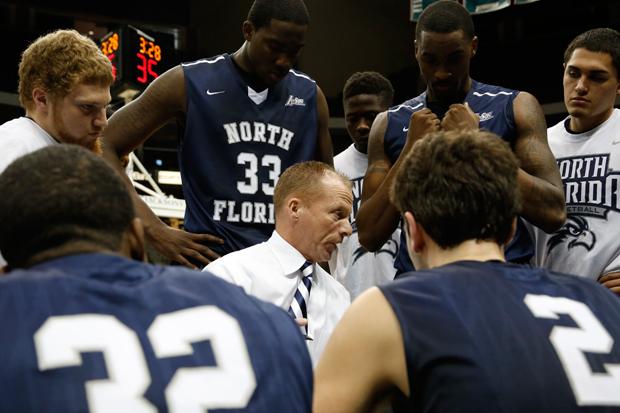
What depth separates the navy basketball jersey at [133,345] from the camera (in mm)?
1475

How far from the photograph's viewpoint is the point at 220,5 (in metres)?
15.2

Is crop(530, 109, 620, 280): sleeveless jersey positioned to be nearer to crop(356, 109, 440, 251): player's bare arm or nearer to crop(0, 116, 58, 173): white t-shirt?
crop(356, 109, 440, 251): player's bare arm

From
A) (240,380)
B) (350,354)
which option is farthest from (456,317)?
(240,380)

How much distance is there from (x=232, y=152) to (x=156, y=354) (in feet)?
7.83

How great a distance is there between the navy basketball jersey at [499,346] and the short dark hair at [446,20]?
184cm

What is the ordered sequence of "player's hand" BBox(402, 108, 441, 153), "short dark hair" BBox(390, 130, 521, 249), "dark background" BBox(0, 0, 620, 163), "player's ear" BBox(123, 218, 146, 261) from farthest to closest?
"dark background" BBox(0, 0, 620, 163), "player's hand" BBox(402, 108, 441, 153), "short dark hair" BBox(390, 130, 521, 249), "player's ear" BBox(123, 218, 146, 261)

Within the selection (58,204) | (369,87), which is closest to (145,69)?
(369,87)

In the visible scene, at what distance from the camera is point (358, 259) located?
5254mm

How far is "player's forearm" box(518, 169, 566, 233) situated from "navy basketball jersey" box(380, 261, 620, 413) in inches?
54.2

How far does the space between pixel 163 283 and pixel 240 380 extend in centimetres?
24

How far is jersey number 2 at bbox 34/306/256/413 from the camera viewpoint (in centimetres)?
148

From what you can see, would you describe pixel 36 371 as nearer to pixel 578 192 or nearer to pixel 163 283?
pixel 163 283

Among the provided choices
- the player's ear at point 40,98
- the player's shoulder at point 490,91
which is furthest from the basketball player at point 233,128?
the player's shoulder at point 490,91

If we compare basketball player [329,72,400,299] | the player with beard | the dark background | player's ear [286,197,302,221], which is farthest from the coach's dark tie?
the dark background
